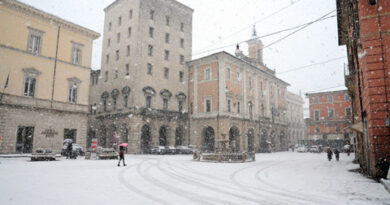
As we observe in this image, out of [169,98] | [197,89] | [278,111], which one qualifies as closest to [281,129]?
[278,111]

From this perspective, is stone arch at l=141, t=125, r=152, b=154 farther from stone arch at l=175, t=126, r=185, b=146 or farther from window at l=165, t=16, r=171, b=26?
window at l=165, t=16, r=171, b=26

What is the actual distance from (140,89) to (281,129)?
30617mm

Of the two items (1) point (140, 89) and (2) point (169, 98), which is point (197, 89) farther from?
(1) point (140, 89)

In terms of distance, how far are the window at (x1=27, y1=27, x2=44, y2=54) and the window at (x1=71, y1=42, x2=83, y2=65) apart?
3.20m

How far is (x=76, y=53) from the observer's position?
27406 millimetres

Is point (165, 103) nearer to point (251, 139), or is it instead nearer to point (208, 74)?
point (208, 74)

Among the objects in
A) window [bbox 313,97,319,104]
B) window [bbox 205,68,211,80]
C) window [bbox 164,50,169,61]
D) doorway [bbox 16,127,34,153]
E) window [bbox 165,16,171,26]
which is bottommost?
doorway [bbox 16,127,34,153]

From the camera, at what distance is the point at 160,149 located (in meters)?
32.2

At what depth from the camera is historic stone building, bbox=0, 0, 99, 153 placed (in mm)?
22266

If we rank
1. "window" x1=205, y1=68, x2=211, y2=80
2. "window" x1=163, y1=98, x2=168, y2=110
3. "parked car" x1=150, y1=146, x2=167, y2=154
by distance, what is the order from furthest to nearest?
"window" x1=205, y1=68, x2=211, y2=80
"window" x1=163, y1=98, x2=168, y2=110
"parked car" x1=150, y1=146, x2=167, y2=154

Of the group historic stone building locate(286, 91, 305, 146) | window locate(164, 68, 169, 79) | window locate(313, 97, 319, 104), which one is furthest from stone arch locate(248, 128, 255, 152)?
historic stone building locate(286, 91, 305, 146)

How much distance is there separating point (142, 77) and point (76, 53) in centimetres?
887

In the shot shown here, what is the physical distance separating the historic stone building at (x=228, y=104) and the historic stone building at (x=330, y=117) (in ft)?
47.2

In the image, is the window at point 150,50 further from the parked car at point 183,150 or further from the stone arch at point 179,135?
the parked car at point 183,150
